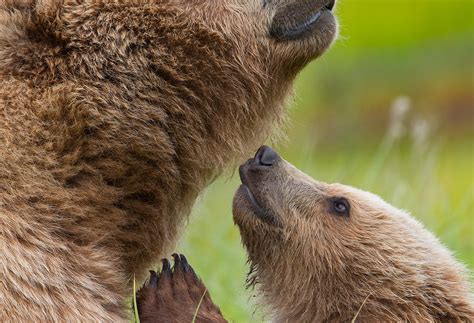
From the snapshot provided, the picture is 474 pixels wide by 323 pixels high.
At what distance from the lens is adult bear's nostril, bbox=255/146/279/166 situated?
469 centimetres

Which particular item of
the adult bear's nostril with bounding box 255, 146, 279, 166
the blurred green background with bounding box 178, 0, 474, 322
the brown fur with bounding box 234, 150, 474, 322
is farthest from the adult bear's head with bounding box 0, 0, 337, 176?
the blurred green background with bounding box 178, 0, 474, 322

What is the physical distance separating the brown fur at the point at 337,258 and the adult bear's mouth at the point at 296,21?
0.67 metres

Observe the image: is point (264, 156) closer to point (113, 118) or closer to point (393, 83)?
point (113, 118)

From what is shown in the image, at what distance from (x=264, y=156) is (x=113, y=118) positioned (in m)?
0.89

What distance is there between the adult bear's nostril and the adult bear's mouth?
2.02 ft

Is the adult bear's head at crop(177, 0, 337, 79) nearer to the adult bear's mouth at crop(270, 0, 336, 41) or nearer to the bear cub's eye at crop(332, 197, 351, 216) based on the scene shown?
the adult bear's mouth at crop(270, 0, 336, 41)

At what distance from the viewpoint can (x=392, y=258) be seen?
464 cm

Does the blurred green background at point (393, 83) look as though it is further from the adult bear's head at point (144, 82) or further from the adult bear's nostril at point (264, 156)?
the adult bear's head at point (144, 82)

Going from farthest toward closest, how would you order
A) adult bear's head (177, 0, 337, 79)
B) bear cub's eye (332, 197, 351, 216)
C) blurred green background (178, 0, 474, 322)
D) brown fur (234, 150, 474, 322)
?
blurred green background (178, 0, 474, 322), bear cub's eye (332, 197, 351, 216), brown fur (234, 150, 474, 322), adult bear's head (177, 0, 337, 79)

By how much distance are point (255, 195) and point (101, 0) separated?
3.89 feet

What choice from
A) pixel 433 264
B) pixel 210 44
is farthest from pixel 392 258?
pixel 210 44

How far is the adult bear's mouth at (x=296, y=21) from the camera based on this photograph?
4.26 metres

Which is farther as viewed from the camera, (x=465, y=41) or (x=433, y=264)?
(x=465, y=41)

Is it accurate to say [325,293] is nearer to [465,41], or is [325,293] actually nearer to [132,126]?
[132,126]
